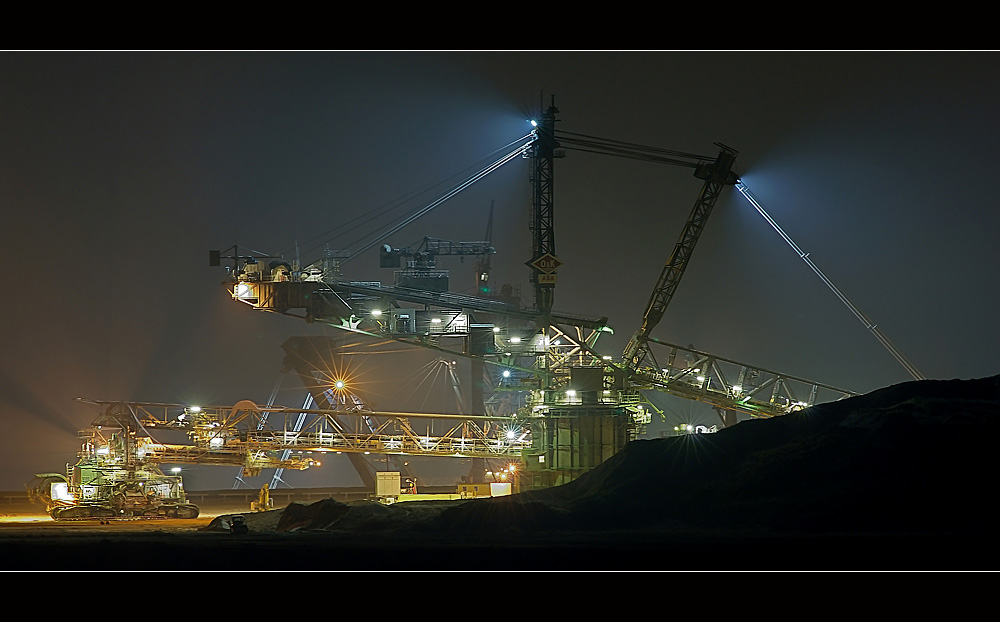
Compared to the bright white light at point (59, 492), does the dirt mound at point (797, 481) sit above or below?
above

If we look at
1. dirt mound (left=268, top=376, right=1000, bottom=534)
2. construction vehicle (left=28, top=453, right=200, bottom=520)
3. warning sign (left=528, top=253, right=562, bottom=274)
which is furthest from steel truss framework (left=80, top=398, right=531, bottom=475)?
dirt mound (left=268, top=376, right=1000, bottom=534)

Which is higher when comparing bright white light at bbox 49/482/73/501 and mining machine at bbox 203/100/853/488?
mining machine at bbox 203/100/853/488

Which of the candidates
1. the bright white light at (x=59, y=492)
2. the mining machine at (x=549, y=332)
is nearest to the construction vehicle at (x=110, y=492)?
the bright white light at (x=59, y=492)

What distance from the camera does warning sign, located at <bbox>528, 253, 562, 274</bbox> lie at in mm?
56688

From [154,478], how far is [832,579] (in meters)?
49.2

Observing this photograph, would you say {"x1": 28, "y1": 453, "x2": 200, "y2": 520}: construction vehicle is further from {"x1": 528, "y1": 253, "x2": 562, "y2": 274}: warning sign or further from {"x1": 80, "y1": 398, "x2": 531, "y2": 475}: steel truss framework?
{"x1": 528, "y1": 253, "x2": 562, "y2": 274}: warning sign

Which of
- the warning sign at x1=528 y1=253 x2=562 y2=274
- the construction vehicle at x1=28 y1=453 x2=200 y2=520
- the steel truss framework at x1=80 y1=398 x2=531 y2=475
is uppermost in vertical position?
the warning sign at x1=528 y1=253 x2=562 y2=274

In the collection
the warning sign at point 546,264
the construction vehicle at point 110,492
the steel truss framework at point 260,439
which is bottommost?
the construction vehicle at point 110,492

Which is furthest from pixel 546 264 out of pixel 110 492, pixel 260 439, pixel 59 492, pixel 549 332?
pixel 59 492

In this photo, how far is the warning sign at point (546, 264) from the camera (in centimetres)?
5669

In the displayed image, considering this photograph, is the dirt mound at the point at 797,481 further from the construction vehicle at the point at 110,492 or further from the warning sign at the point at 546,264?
the construction vehicle at the point at 110,492

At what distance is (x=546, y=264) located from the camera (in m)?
56.9

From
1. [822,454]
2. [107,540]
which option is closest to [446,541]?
[107,540]

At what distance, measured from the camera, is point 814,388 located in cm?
5962
